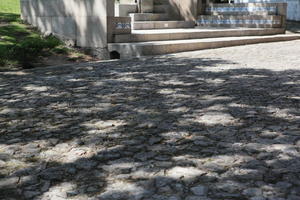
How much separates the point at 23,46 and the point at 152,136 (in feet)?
23.0

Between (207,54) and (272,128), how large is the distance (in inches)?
252

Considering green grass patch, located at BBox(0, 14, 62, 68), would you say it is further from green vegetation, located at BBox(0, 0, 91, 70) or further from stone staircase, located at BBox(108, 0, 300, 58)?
stone staircase, located at BBox(108, 0, 300, 58)

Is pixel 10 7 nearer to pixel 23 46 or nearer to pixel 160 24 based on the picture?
pixel 160 24

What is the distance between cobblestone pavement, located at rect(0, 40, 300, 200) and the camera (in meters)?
3.04

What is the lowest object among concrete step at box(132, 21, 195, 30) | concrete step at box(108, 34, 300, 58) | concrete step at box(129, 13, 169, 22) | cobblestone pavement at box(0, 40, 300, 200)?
cobblestone pavement at box(0, 40, 300, 200)

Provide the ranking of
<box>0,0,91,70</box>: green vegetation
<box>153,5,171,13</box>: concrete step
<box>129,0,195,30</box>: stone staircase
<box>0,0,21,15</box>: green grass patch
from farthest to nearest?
<box>0,0,21,15</box>: green grass patch, <box>153,5,171,13</box>: concrete step, <box>129,0,195,30</box>: stone staircase, <box>0,0,91,70</box>: green vegetation

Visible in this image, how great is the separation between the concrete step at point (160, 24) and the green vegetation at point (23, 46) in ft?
9.85

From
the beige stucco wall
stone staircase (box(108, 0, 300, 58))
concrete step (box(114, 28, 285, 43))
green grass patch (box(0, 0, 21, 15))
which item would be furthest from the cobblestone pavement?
green grass patch (box(0, 0, 21, 15))

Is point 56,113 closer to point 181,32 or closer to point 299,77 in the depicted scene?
point 299,77

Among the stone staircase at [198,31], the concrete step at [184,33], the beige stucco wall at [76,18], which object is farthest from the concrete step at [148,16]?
the beige stucco wall at [76,18]

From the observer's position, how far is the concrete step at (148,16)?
14117 mm

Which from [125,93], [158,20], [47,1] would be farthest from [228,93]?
[158,20]

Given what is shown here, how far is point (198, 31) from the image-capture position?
12.8m

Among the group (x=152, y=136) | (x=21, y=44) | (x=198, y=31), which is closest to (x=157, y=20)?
(x=198, y=31)
